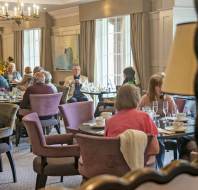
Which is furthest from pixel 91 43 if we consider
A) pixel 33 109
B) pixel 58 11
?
pixel 33 109

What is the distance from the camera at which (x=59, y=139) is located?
167 inches

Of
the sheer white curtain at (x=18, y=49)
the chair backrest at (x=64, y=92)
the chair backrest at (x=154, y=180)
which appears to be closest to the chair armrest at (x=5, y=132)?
the chair backrest at (x=64, y=92)

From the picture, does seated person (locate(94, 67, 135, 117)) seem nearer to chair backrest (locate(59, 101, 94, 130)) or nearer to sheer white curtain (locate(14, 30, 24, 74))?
chair backrest (locate(59, 101, 94, 130))

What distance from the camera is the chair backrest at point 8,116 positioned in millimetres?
4695

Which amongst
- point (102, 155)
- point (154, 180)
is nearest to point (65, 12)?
point (102, 155)

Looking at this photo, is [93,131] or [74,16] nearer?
[93,131]

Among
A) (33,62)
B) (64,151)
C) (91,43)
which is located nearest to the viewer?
(64,151)

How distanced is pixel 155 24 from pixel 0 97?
132 inches

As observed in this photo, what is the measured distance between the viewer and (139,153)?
314 centimetres

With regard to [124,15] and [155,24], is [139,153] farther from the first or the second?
[124,15]

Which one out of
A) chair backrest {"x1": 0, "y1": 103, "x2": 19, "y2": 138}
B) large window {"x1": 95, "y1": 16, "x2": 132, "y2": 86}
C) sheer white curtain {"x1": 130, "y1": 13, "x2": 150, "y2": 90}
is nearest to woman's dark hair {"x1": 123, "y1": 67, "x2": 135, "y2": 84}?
sheer white curtain {"x1": 130, "y1": 13, "x2": 150, "y2": 90}

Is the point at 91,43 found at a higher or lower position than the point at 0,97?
higher

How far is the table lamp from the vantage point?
4.10ft

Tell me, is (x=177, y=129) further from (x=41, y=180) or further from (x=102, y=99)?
(x=102, y=99)
